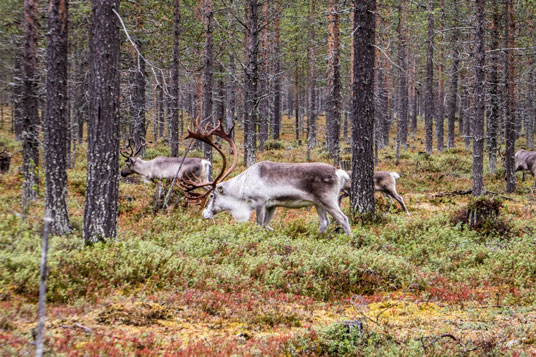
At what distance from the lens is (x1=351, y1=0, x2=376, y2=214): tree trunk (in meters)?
11.1

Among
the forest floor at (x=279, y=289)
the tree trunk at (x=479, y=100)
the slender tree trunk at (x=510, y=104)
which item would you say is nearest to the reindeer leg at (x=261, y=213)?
the forest floor at (x=279, y=289)

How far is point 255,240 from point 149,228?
2980 millimetres

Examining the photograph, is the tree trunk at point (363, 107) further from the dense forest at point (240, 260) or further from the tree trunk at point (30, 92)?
the tree trunk at point (30, 92)

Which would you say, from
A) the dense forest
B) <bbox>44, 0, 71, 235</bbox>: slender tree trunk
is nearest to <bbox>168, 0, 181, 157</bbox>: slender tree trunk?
the dense forest

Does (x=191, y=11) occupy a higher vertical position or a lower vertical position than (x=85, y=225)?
higher

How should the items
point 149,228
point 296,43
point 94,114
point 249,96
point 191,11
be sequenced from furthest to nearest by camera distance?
point 296,43 → point 191,11 → point 249,96 → point 149,228 → point 94,114

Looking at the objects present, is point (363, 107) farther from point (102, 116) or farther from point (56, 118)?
point (56, 118)

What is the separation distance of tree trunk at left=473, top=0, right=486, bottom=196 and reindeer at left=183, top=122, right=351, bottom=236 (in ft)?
29.3

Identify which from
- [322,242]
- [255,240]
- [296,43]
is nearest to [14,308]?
[255,240]

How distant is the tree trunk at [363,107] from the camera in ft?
36.5

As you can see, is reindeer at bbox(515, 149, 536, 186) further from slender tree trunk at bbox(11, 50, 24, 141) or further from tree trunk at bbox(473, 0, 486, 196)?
slender tree trunk at bbox(11, 50, 24, 141)

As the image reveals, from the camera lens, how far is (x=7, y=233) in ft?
25.6

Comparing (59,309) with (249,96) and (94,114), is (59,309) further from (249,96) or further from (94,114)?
(249,96)

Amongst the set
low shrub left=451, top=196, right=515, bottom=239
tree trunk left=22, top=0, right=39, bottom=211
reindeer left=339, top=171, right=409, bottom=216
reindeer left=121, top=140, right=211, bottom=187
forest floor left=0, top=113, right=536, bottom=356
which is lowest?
forest floor left=0, top=113, right=536, bottom=356
